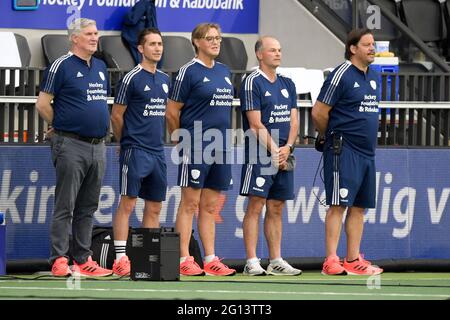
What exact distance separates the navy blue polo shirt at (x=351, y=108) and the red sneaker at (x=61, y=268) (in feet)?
9.19

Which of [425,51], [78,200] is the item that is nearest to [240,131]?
[78,200]

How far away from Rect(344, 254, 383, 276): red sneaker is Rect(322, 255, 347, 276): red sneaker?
0.29 feet

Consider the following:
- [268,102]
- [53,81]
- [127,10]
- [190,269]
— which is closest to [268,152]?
[268,102]

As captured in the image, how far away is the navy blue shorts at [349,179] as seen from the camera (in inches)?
561

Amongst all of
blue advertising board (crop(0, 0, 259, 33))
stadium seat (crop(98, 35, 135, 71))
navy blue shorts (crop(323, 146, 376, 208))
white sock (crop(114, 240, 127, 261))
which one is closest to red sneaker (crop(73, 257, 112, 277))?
white sock (crop(114, 240, 127, 261))

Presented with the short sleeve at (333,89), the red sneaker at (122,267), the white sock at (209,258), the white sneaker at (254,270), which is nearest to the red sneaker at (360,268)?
the white sneaker at (254,270)

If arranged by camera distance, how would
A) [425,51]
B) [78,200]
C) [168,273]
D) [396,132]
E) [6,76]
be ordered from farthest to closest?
[425,51]
[396,132]
[6,76]
[78,200]
[168,273]

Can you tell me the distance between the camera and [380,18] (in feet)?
59.6

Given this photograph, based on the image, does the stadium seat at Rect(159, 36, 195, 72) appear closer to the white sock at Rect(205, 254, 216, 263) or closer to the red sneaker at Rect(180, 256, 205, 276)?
the white sock at Rect(205, 254, 216, 263)

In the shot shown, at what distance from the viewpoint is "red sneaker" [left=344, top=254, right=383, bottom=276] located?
46.9 ft

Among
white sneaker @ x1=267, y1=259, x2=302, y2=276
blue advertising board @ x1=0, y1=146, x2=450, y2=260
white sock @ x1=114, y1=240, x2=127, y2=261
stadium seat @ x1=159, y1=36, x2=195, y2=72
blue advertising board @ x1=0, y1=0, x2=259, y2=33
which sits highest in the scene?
blue advertising board @ x1=0, y1=0, x2=259, y2=33

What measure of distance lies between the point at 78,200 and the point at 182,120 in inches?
48.8
